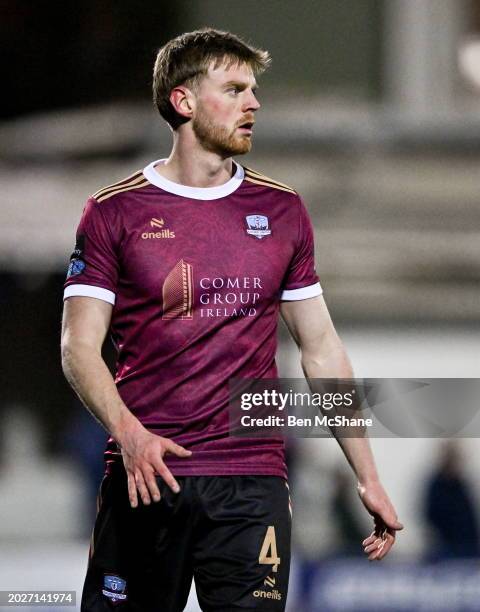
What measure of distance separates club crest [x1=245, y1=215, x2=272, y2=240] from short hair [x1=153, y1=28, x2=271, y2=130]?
375mm

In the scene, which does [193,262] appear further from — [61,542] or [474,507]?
[61,542]

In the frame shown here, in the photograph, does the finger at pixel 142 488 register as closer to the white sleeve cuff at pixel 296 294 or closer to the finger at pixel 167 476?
the finger at pixel 167 476

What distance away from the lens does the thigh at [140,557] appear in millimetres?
3682

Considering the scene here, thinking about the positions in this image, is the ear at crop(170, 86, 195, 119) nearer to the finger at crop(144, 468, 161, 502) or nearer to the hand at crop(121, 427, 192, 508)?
the hand at crop(121, 427, 192, 508)

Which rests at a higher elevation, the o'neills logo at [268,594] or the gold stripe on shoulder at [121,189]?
the gold stripe on shoulder at [121,189]

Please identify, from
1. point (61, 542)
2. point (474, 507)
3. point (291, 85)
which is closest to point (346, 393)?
point (474, 507)

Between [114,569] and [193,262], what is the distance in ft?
3.03

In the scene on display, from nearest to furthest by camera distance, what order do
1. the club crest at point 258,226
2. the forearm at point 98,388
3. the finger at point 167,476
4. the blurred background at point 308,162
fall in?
the finger at point 167,476
the forearm at point 98,388
the club crest at point 258,226
the blurred background at point 308,162

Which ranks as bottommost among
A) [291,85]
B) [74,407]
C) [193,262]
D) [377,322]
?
[193,262]

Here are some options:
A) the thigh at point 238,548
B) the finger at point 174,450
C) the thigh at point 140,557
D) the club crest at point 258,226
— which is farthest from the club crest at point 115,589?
the club crest at point 258,226

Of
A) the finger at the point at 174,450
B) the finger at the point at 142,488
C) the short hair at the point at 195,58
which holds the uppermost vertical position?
the short hair at the point at 195,58

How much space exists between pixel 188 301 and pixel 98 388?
39 cm

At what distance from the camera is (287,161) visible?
13.0 m

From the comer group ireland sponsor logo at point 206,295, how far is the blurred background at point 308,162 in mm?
8096
